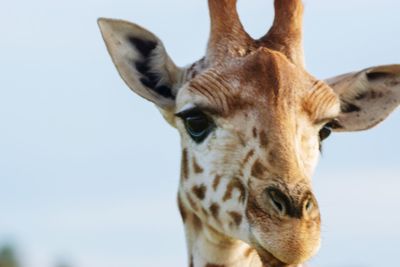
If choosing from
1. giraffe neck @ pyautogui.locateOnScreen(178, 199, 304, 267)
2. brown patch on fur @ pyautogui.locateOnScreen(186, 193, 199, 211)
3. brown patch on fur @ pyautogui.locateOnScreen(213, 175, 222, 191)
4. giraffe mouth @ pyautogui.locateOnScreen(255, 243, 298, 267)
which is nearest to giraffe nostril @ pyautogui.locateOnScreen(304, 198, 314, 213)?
giraffe mouth @ pyautogui.locateOnScreen(255, 243, 298, 267)

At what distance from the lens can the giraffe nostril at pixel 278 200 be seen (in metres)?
12.7

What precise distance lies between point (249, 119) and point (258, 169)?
1.55 ft

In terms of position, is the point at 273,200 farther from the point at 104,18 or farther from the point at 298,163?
the point at 104,18

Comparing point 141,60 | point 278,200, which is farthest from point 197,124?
point 278,200

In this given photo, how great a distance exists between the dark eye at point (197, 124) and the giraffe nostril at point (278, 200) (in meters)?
1.07

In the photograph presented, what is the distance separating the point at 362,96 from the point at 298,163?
203 centimetres

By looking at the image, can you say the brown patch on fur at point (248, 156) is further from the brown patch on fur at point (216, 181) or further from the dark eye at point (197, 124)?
the dark eye at point (197, 124)

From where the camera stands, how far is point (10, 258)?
61906 mm

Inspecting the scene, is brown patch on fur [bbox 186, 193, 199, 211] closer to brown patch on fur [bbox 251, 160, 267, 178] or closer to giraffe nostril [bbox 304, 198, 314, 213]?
brown patch on fur [bbox 251, 160, 267, 178]

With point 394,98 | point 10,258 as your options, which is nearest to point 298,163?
point 394,98

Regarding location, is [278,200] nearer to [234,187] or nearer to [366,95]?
[234,187]

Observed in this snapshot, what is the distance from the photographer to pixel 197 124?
13.8 m

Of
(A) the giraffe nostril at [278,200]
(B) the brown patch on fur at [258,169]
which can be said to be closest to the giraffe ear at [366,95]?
(B) the brown patch on fur at [258,169]

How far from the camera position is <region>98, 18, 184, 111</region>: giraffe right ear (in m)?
14.6
